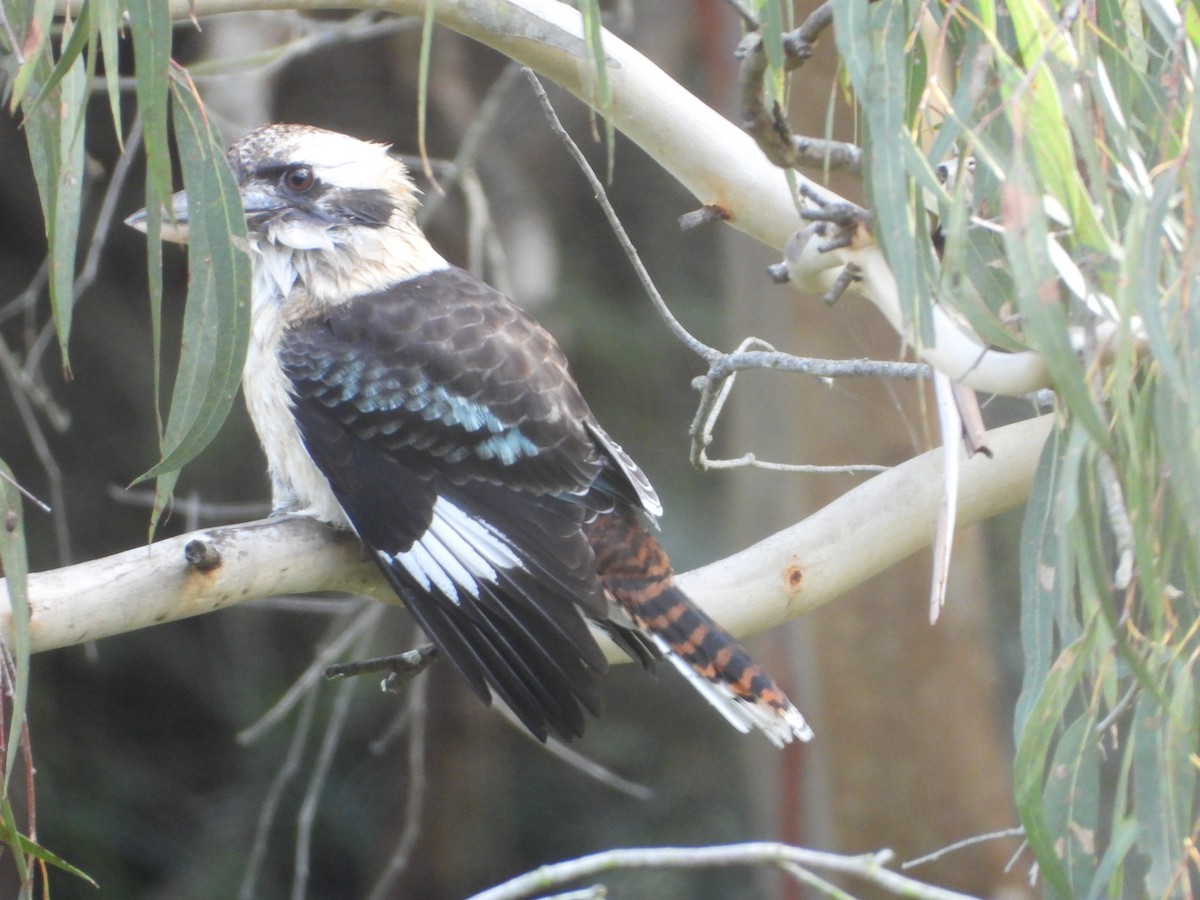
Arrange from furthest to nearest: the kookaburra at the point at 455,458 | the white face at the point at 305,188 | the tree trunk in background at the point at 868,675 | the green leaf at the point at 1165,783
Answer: the tree trunk in background at the point at 868,675 < the white face at the point at 305,188 < the kookaburra at the point at 455,458 < the green leaf at the point at 1165,783

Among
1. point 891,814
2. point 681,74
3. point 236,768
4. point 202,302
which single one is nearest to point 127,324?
point 236,768

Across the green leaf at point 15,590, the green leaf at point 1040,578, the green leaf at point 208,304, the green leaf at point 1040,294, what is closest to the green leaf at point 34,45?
the green leaf at point 208,304

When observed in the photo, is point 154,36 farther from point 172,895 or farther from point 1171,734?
point 172,895

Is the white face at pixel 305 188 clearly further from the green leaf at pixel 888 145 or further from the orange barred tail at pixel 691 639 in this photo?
the green leaf at pixel 888 145

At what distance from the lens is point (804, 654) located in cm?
274

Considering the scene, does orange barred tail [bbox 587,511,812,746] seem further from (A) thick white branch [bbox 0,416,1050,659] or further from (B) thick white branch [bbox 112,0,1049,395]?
(B) thick white branch [bbox 112,0,1049,395]

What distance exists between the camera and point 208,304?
3.66ft

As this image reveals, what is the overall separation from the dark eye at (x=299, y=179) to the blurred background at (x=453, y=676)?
787 millimetres

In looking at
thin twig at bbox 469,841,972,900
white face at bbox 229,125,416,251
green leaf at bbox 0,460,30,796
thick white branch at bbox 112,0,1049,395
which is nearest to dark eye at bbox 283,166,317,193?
white face at bbox 229,125,416,251

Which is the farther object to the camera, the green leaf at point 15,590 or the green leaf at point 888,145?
the green leaf at point 15,590

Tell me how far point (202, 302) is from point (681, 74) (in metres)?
3.60

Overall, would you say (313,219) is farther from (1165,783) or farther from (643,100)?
(1165,783)

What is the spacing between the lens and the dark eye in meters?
1.87

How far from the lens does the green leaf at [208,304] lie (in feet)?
3.53
